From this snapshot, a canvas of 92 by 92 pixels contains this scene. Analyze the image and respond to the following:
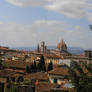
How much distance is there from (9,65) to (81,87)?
2845cm

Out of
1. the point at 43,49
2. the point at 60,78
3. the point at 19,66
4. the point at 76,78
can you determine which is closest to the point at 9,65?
the point at 19,66

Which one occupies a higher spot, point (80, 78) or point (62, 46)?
point (62, 46)

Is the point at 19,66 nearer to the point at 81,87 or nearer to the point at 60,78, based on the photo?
the point at 60,78

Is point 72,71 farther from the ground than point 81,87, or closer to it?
farther from the ground

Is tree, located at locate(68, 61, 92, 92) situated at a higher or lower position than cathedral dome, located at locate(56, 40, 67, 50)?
lower

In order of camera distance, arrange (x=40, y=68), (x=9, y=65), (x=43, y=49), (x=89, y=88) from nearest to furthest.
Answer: (x=89, y=88)
(x=9, y=65)
(x=40, y=68)
(x=43, y=49)

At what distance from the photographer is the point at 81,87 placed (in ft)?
22.4

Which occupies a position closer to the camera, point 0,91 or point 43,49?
point 0,91

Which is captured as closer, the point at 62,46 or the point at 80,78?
the point at 80,78

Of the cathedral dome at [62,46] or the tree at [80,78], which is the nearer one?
the tree at [80,78]

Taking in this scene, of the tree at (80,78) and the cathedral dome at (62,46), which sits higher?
the cathedral dome at (62,46)

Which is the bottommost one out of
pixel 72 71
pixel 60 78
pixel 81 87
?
pixel 60 78

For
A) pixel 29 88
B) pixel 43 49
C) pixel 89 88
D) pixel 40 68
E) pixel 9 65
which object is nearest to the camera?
pixel 89 88

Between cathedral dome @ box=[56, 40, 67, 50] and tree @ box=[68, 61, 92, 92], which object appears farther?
cathedral dome @ box=[56, 40, 67, 50]
